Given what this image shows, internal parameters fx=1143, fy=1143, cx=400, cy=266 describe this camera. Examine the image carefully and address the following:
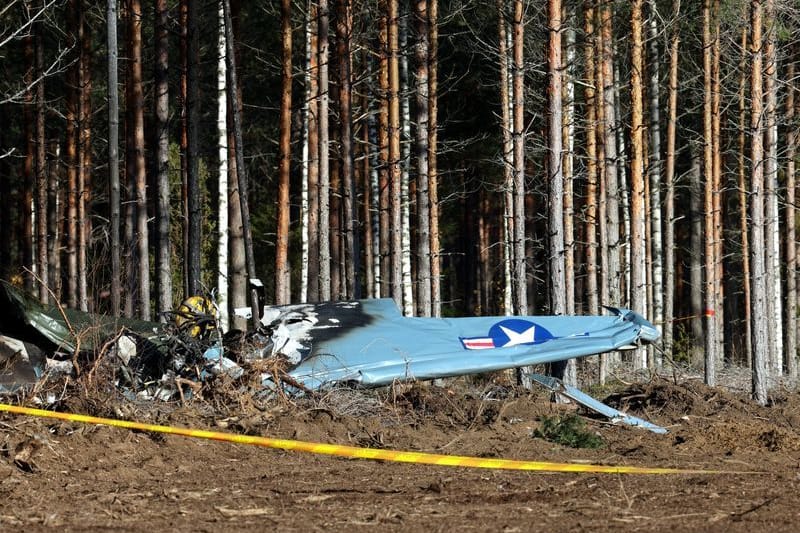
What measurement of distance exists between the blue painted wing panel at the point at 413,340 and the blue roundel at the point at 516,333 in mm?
12

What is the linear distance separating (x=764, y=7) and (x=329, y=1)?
8736 mm

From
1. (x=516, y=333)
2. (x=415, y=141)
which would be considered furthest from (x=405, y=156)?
(x=516, y=333)

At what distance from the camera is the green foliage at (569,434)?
462 inches

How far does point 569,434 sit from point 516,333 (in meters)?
2.10

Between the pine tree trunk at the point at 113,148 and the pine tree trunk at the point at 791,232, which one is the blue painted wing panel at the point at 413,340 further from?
the pine tree trunk at the point at 791,232

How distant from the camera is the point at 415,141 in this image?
22.4m

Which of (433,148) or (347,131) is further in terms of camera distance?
(433,148)

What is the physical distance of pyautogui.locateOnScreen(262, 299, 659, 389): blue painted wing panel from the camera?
504 inches

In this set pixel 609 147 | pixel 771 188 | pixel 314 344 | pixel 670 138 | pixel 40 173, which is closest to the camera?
pixel 314 344

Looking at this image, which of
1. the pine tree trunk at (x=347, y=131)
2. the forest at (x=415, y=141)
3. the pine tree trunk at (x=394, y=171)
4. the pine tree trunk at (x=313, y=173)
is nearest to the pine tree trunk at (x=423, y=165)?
the forest at (x=415, y=141)

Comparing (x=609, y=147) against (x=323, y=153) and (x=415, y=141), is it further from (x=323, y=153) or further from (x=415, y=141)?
(x=323, y=153)

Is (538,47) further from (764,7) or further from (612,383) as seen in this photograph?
(612,383)

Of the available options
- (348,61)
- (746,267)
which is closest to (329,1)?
(348,61)

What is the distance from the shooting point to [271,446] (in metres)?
10.5
